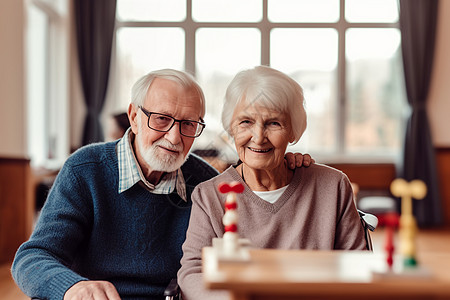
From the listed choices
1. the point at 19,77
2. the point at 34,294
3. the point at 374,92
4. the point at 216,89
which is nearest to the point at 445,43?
the point at 374,92

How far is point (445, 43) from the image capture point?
23.4 ft

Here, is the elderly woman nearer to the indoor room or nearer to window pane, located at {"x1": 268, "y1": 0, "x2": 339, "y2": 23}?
the indoor room

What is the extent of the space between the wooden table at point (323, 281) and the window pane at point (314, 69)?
612 cm

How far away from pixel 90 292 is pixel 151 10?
6095 mm

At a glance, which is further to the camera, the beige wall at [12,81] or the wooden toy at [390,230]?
the beige wall at [12,81]

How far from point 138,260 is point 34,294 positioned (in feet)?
1.19

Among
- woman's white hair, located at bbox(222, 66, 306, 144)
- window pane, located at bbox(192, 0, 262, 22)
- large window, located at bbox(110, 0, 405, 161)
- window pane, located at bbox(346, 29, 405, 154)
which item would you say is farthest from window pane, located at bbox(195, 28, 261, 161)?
woman's white hair, located at bbox(222, 66, 306, 144)

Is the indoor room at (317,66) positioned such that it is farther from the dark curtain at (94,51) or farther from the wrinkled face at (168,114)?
the wrinkled face at (168,114)

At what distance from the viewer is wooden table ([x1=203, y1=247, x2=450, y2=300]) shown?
1016 millimetres

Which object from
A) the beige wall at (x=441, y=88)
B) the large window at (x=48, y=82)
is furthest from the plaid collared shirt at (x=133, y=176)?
the beige wall at (x=441, y=88)

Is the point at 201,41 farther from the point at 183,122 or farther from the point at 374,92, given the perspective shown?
the point at 183,122

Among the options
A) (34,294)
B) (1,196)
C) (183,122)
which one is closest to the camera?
(34,294)

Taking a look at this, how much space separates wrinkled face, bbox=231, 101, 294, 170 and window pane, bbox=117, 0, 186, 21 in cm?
576

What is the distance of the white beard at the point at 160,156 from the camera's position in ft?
6.40
